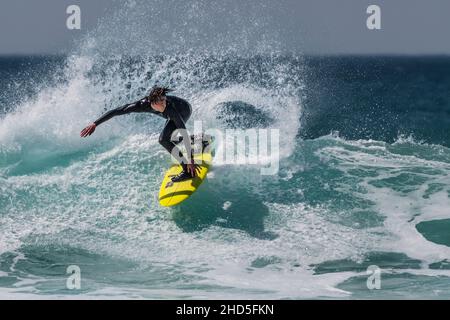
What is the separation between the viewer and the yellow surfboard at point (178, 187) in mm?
12383

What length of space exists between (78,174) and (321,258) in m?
5.87

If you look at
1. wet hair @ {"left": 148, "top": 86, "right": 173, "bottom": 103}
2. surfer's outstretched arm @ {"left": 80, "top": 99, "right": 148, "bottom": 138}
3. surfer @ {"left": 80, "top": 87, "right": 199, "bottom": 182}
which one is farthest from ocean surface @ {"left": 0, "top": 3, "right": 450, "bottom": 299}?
wet hair @ {"left": 148, "top": 86, "right": 173, "bottom": 103}

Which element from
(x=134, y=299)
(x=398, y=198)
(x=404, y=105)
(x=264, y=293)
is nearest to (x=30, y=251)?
(x=134, y=299)

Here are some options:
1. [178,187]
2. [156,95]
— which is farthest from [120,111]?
[178,187]

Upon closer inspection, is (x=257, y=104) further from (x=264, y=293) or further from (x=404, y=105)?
(x=404, y=105)

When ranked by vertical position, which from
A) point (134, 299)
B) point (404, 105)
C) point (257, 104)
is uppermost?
point (404, 105)

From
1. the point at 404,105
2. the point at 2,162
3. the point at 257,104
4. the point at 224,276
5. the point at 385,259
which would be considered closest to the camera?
the point at 224,276

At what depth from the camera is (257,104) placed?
56.1 feet

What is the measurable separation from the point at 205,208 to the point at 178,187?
2.41ft

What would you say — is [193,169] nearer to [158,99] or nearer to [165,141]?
[165,141]

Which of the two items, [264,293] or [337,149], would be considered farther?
[337,149]

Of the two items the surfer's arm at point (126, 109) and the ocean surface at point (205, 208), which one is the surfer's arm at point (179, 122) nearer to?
the surfer's arm at point (126, 109)

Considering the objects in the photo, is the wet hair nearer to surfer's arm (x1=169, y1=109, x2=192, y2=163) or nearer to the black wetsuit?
the black wetsuit

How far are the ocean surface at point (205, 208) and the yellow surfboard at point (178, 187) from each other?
0.35 m
